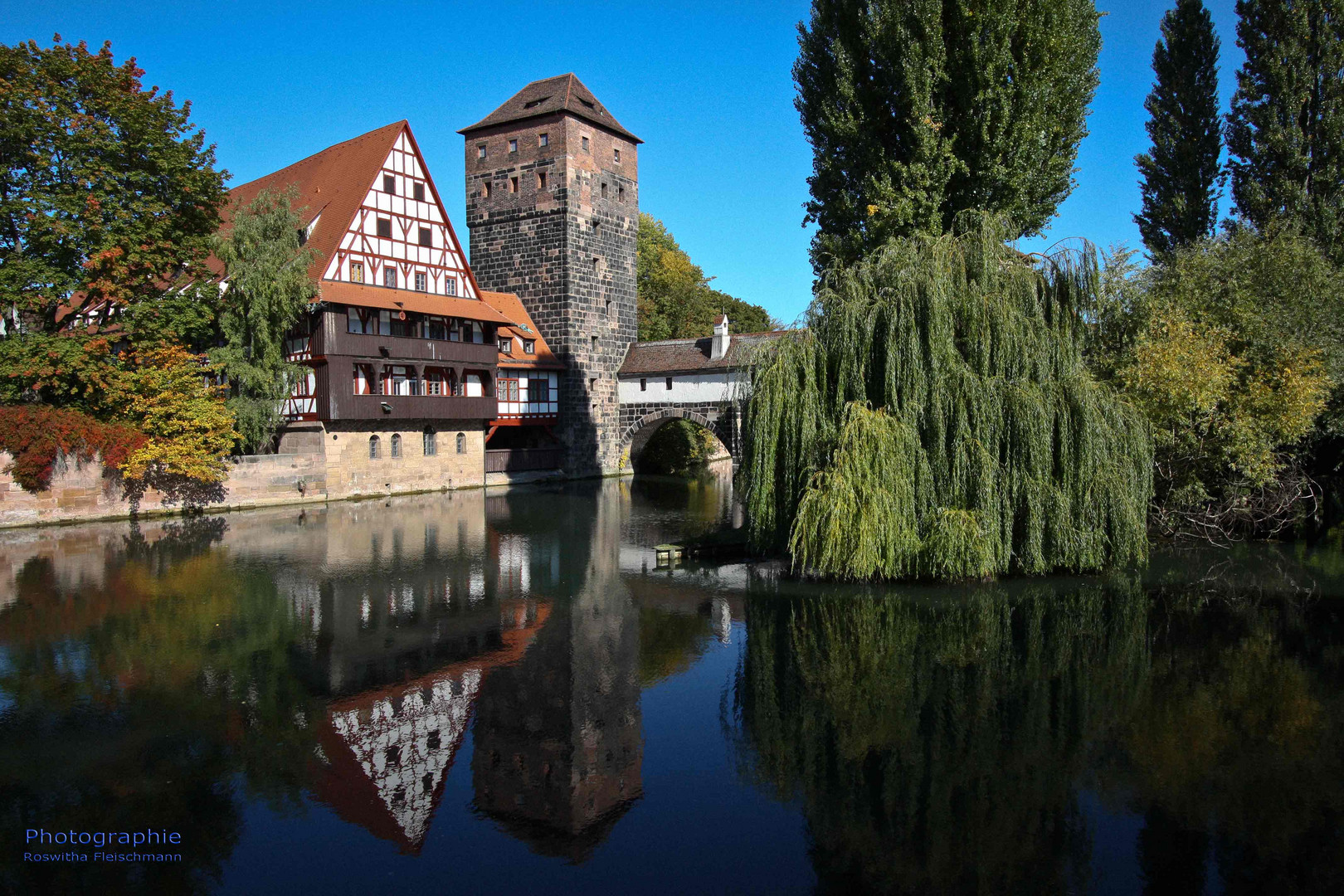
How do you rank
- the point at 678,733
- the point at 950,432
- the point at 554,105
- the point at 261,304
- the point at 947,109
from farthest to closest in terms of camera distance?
the point at 554,105, the point at 261,304, the point at 947,109, the point at 950,432, the point at 678,733

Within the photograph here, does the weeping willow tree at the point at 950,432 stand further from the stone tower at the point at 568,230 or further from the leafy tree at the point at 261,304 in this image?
the stone tower at the point at 568,230

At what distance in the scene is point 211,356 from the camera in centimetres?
2611

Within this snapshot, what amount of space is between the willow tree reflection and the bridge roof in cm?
2371

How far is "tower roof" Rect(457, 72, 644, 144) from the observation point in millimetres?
36750

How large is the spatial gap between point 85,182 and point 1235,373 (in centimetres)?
2793

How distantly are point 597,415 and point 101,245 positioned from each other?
20596mm

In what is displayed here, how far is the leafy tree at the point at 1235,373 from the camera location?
1717 centimetres

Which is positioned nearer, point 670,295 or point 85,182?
point 85,182

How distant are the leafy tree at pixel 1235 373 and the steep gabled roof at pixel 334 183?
23.4 metres

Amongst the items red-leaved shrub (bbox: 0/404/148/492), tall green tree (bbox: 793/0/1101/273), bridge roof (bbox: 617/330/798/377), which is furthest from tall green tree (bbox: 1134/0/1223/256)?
red-leaved shrub (bbox: 0/404/148/492)

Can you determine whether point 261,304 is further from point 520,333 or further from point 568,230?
point 568,230

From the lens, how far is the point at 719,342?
3744 cm

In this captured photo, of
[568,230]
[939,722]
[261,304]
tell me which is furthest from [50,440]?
[939,722]

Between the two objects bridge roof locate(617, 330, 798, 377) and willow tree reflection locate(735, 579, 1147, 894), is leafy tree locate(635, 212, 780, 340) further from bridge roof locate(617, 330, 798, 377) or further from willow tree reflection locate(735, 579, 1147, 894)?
willow tree reflection locate(735, 579, 1147, 894)
